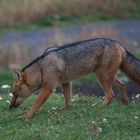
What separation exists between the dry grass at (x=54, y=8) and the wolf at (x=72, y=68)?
13.4 metres

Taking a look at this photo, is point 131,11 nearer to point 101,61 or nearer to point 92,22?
point 92,22

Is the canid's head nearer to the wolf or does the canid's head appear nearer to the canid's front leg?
the wolf

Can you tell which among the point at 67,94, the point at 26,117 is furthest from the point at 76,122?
the point at 67,94

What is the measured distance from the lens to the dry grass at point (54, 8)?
22.9 m

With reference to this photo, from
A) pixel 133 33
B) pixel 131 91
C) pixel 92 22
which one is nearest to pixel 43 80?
pixel 131 91

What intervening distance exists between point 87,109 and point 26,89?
0.95m

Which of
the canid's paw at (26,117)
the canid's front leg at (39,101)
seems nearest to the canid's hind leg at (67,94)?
the canid's front leg at (39,101)

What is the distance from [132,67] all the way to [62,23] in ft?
48.8

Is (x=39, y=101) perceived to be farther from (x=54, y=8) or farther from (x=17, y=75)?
(x=54, y=8)

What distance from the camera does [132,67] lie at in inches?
375

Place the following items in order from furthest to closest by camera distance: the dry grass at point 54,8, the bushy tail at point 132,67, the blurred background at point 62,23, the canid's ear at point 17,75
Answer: the dry grass at point 54,8 < the blurred background at point 62,23 < the bushy tail at point 132,67 < the canid's ear at point 17,75

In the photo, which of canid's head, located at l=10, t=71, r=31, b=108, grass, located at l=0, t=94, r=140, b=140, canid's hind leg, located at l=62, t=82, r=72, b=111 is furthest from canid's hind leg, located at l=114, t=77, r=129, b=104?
canid's head, located at l=10, t=71, r=31, b=108

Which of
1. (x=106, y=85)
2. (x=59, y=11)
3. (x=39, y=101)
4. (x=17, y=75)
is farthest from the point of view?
(x=59, y=11)

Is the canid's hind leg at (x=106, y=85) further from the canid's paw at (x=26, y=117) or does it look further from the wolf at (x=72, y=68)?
the canid's paw at (x=26, y=117)
